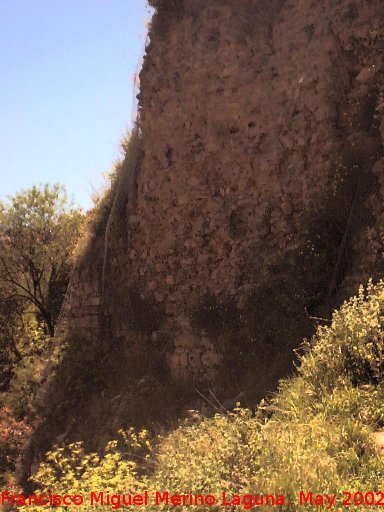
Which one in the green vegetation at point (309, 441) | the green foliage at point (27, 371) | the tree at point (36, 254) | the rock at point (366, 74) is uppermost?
the tree at point (36, 254)

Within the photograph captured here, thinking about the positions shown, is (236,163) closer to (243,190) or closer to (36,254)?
(243,190)

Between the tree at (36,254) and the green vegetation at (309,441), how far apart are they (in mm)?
11652

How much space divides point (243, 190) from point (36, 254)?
10062 millimetres

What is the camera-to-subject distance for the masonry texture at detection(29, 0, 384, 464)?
6.30 meters

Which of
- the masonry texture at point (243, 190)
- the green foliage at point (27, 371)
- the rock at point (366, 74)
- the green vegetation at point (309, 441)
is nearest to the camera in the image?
the green vegetation at point (309, 441)

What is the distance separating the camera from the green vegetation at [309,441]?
10.1ft

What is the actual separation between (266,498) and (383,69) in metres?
5.15

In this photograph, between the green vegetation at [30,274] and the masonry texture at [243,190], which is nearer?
the masonry texture at [243,190]

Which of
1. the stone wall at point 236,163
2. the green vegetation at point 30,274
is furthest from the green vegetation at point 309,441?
the green vegetation at point 30,274

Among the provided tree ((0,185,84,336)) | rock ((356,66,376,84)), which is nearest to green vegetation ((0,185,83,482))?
tree ((0,185,84,336))

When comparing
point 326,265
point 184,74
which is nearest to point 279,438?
point 326,265

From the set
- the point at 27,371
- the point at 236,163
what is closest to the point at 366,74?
the point at 236,163

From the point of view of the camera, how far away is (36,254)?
1603 cm

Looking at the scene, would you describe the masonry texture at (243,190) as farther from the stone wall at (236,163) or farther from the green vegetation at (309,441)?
the green vegetation at (309,441)
